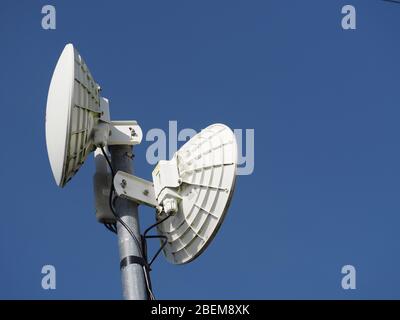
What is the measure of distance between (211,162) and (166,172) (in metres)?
0.38

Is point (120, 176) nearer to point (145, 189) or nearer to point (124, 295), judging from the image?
point (145, 189)

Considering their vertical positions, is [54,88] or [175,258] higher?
[54,88]

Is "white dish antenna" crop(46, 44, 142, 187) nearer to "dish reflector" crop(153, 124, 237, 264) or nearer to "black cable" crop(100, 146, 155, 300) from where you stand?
"black cable" crop(100, 146, 155, 300)

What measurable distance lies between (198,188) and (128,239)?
25.1 inches

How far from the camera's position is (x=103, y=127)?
28.7ft

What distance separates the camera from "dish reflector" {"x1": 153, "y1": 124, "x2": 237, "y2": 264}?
8445 millimetres

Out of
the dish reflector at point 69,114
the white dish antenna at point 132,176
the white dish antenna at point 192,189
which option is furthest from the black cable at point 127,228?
the dish reflector at point 69,114

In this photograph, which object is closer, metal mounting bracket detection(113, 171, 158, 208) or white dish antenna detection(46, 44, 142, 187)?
white dish antenna detection(46, 44, 142, 187)

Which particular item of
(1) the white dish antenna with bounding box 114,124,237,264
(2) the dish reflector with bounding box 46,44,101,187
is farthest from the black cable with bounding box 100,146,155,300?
(2) the dish reflector with bounding box 46,44,101,187

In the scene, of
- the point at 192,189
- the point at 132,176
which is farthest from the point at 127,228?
the point at 192,189

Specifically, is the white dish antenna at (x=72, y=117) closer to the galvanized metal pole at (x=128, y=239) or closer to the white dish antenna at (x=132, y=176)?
the white dish antenna at (x=132, y=176)

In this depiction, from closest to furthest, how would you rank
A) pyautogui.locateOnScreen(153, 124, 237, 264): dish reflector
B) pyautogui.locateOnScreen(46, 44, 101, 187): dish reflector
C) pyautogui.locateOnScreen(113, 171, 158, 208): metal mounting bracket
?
A: pyautogui.locateOnScreen(46, 44, 101, 187): dish reflector < pyautogui.locateOnScreen(153, 124, 237, 264): dish reflector < pyautogui.locateOnScreen(113, 171, 158, 208): metal mounting bracket

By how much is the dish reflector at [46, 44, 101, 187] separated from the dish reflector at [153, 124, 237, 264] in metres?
0.69
